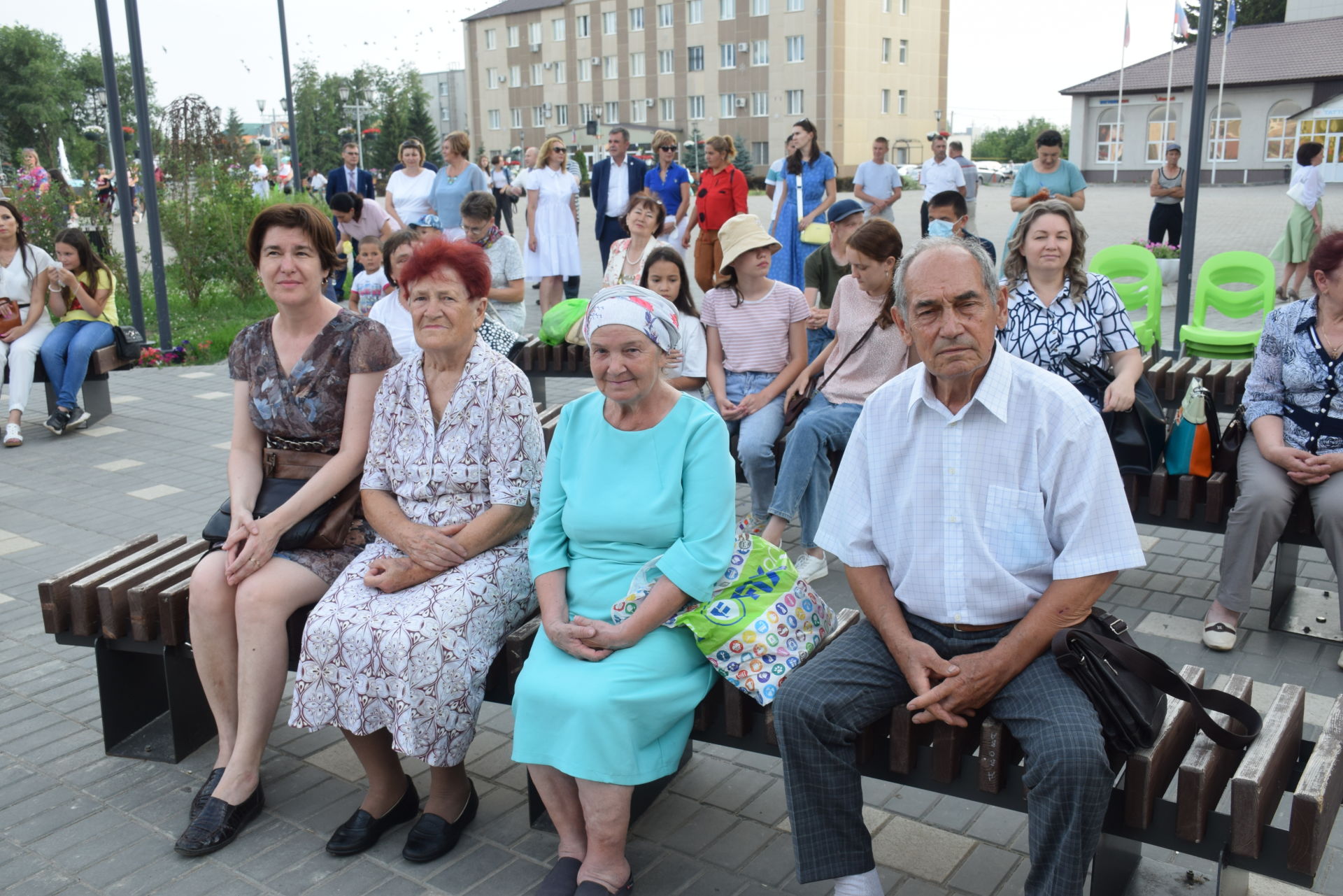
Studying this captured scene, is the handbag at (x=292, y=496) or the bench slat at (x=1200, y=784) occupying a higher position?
the handbag at (x=292, y=496)

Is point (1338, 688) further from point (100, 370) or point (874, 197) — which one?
point (874, 197)

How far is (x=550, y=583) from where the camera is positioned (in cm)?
317

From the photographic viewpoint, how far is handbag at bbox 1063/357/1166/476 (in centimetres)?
452

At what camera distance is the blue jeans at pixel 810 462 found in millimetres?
5043

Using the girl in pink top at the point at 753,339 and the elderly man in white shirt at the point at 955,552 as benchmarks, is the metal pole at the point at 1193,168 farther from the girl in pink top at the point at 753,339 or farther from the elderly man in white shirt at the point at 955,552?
the elderly man in white shirt at the point at 955,552

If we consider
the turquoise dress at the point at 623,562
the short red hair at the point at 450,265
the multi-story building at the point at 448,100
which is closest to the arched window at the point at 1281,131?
the short red hair at the point at 450,265

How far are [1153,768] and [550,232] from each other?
10.2m

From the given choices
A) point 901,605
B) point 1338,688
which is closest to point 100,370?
point 901,605

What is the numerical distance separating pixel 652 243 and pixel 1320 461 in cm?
430

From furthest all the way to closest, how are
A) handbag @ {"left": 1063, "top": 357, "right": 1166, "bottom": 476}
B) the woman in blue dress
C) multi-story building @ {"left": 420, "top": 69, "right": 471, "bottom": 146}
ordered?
multi-story building @ {"left": 420, "top": 69, "right": 471, "bottom": 146}, the woman in blue dress, handbag @ {"left": 1063, "top": 357, "right": 1166, "bottom": 476}

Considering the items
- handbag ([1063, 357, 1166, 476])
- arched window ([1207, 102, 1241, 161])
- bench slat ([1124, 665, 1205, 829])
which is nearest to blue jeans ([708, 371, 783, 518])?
handbag ([1063, 357, 1166, 476])

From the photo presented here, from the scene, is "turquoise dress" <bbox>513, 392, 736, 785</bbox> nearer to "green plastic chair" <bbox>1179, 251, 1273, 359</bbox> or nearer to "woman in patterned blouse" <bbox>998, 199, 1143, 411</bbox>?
"woman in patterned blouse" <bbox>998, 199, 1143, 411</bbox>

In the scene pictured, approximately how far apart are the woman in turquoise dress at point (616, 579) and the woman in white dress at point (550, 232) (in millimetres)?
8873

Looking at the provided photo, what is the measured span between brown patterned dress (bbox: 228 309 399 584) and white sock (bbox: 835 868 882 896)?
1867 mm
